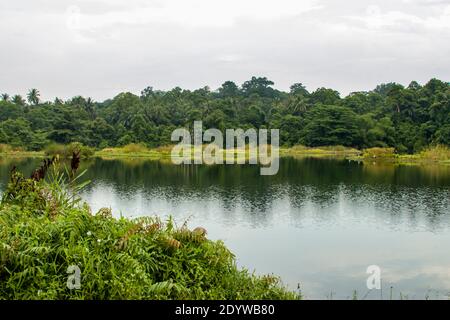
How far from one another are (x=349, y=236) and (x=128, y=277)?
10109 mm

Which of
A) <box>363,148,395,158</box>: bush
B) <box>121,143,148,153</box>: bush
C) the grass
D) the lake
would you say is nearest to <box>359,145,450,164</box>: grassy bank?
<box>363,148,395,158</box>: bush

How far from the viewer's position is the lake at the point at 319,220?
36.0 feet

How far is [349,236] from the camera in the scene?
49.0 feet

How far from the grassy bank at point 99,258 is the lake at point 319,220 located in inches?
86.4

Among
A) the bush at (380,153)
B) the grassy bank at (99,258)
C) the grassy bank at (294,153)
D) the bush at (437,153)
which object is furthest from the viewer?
the bush at (380,153)

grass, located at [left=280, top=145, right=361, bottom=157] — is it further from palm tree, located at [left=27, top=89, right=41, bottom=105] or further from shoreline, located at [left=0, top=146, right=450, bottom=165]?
palm tree, located at [left=27, top=89, right=41, bottom=105]

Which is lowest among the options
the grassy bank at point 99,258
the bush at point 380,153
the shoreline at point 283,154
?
the shoreline at point 283,154

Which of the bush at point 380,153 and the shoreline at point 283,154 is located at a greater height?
the bush at point 380,153

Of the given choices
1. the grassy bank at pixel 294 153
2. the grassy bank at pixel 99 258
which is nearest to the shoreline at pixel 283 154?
the grassy bank at pixel 294 153

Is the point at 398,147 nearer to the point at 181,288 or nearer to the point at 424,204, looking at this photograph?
the point at 424,204

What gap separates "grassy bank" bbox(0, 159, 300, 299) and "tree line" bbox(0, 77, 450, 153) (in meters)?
51.3

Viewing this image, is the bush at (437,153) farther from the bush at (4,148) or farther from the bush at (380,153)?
the bush at (4,148)

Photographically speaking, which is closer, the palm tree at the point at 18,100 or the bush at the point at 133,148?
the bush at the point at 133,148
